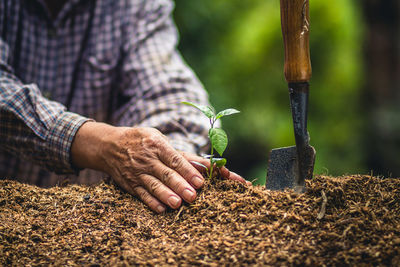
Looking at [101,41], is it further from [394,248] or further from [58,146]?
[394,248]

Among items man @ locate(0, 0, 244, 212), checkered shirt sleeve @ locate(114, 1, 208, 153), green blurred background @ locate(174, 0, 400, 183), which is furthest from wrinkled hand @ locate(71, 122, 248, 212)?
green blurred background @ locate(174, 0, 400, 183)

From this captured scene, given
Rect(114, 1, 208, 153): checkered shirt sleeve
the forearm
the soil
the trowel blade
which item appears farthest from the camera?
Rect(114, 1, 208, 153): checkered shirt sleeve

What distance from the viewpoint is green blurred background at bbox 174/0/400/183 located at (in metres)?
5.04

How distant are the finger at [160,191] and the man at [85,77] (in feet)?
1.46

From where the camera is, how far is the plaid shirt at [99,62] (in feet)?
7.52

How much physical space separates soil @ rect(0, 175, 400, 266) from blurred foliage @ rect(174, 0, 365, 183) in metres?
3.48

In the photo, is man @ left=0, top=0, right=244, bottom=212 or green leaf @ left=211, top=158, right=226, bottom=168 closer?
green leaf @ left=211, top=158, right=226, bottom=168

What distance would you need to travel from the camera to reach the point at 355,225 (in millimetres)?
1140

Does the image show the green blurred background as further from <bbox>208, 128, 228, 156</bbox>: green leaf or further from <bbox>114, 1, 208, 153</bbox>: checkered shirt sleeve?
<bbox>208, 128, 228, 156</bbox>: green leaf

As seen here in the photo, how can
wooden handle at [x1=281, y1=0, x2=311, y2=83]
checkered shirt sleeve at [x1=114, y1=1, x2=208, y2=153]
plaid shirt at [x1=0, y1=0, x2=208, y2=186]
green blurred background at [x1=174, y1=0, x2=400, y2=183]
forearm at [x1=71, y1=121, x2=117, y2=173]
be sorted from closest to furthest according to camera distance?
1. wooden handle at [x1=281, y1=0, x2=311, y2=83]
2. forearm at [x1=71, y1=121, x2=117, y2=173]
3. checkered shirt sleeve at [x1=114, y1=1, x2=208, y2=153]
4. plaid shirt at [x1=0, y1=0, x2=208, y2=186]
5. green blurred background at [x1=174, y1=0, x2=400, y2=183]

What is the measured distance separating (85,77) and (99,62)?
0.49 feet

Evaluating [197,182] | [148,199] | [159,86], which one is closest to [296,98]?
[197,182]

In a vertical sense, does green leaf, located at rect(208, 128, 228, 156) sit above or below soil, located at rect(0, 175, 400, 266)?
above

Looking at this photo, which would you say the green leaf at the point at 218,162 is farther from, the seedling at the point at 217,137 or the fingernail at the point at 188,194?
the fingernail at the point at 188,194
